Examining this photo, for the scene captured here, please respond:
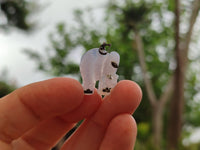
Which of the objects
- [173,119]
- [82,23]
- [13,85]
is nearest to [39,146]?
[173,119]

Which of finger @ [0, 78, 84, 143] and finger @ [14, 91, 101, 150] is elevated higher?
finger @ [0, 78, 84, 143]

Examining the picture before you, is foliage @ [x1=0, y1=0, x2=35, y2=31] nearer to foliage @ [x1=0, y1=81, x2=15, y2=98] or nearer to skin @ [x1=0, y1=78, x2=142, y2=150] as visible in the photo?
foliage @ [x1=0, y1=81, x2=15, y2=98]

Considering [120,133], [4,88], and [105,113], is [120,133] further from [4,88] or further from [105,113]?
[4,88]

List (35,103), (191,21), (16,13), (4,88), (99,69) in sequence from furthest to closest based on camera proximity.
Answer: (16,13), (4,88), (191,21), (99,69), (35,103)

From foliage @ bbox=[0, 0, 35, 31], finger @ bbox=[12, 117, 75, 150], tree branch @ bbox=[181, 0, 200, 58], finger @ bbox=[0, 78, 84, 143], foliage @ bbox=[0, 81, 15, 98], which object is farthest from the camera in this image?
foliage @ bbox=[0, 0, 35, 31]

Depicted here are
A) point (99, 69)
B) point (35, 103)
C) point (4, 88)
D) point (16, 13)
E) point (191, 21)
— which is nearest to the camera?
point (35, 103)

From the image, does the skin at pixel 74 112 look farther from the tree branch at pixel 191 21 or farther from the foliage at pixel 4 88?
the foliage at pixel 4 88

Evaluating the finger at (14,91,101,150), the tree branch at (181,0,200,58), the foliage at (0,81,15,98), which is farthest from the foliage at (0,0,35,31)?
the finger at (14,91,101,150)

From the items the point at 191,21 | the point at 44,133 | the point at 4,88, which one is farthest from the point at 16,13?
the point at 44,133
